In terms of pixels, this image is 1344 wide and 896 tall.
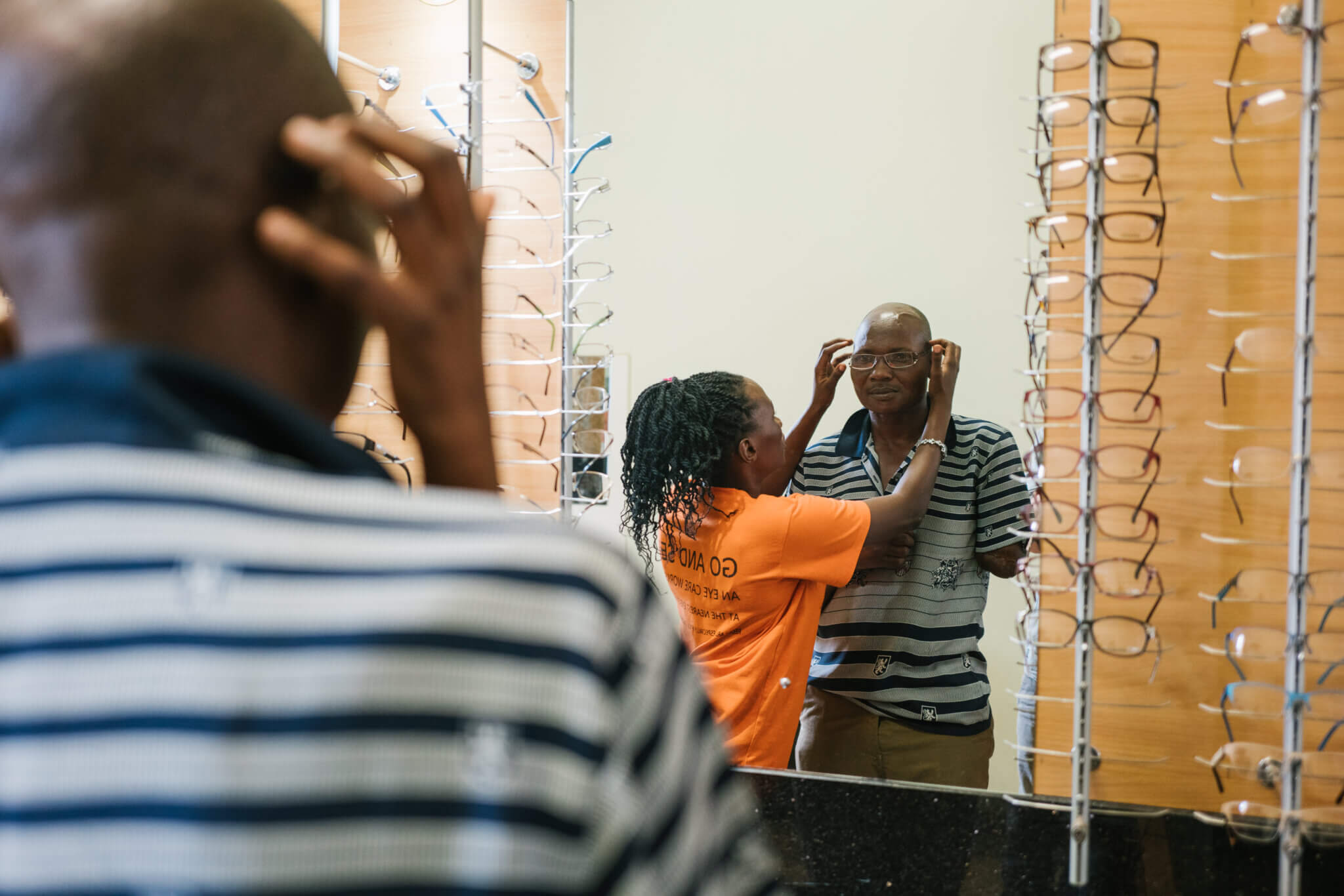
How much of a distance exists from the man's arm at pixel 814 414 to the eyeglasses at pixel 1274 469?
0.59 meters

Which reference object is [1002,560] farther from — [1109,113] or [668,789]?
[668,789]

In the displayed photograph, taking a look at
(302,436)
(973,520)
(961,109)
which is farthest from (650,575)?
(302,436)

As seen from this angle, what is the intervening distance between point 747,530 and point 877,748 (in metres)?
0.29

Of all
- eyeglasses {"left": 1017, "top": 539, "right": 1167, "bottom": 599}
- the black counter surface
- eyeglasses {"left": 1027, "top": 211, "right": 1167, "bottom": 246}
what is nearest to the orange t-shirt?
the black counter surface

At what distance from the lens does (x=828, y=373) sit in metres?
1.31

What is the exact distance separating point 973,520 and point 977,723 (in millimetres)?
245

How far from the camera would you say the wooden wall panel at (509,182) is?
1.12 metres

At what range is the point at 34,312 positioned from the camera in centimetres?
24

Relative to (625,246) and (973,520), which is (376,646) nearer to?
(973,520)

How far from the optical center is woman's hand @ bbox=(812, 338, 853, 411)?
130 centimetres

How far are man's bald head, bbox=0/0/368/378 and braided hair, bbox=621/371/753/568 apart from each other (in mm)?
952

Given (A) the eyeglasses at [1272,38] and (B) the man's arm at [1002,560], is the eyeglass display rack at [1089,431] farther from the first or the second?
(B) the man's arm at [1002,560]

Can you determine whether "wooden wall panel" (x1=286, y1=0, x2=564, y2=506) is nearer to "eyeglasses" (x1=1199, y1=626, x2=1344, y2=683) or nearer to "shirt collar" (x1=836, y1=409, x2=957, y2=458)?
"shirt collar" (x1=836, y1=409, x2=957, y2=458)

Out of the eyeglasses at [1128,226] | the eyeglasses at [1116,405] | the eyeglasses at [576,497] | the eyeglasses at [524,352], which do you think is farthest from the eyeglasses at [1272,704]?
the eyeglasses at [524,352]
